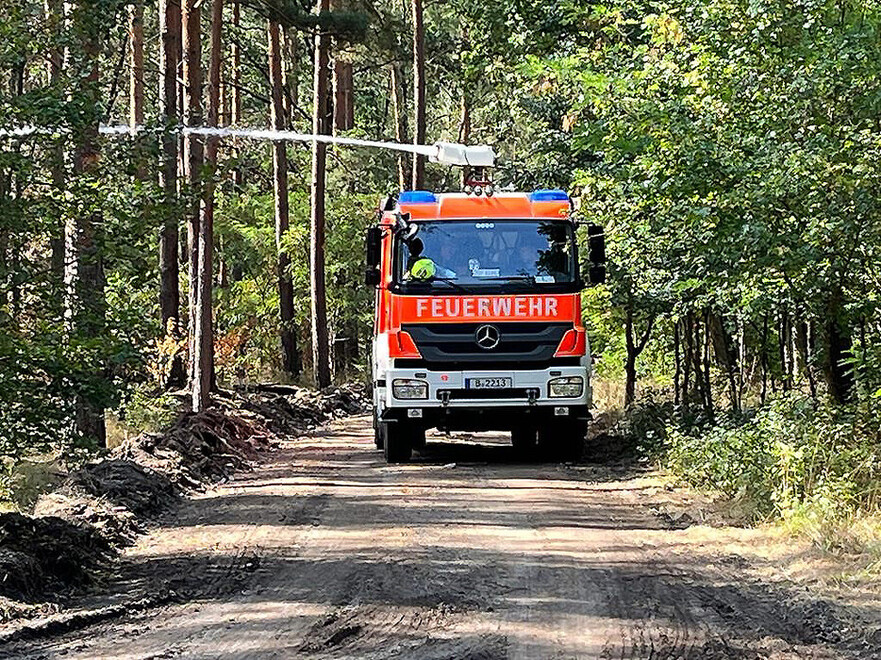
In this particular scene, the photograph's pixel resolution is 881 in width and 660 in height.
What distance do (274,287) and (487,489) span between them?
25.7m

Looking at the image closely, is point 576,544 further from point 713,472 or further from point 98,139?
point 98,139

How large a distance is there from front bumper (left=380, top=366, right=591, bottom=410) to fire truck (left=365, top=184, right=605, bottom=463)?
0.5 inches

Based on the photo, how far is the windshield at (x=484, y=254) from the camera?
1630 cm

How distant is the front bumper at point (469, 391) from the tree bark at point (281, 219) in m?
19.2

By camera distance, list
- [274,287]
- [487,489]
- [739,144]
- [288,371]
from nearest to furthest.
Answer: [739,144] → [487,489] → [288,371] → [274,287]

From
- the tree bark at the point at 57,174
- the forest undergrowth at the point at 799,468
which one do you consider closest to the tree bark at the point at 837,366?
the forest undergrowth at the point at 799,468

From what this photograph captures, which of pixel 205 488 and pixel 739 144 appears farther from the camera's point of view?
pixel 205 488

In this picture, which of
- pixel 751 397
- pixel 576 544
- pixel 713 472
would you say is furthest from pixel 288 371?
pixel 576 544

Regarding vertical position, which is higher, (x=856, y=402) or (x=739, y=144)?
(x=739, y=144)

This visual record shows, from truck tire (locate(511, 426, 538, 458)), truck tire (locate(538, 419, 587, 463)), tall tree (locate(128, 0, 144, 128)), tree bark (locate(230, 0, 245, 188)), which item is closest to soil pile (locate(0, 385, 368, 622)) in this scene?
truck tire (locate(511, 426, 538, 458))

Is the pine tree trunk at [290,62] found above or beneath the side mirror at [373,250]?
above

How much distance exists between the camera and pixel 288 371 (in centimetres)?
3581

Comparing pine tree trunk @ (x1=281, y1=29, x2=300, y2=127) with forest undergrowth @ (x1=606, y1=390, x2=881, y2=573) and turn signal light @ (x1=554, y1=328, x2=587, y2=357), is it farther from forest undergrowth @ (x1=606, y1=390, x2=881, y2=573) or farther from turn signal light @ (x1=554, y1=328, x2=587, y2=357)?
forest undergrowth @ (x1=606, y1=390, x2=881, y2=573)

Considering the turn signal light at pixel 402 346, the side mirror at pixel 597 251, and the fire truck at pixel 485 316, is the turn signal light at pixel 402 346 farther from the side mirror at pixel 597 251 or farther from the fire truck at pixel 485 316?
the side mirror at pixel 597 251
